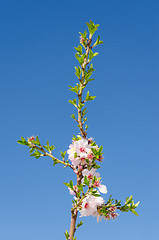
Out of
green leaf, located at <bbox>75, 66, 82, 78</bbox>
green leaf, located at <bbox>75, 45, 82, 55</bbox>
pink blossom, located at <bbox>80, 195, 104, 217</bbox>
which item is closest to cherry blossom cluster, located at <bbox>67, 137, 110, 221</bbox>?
pink blossom, located at <bbox>80, 195, 104, 217</bbox>

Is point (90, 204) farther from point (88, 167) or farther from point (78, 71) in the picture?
point (78, 71)

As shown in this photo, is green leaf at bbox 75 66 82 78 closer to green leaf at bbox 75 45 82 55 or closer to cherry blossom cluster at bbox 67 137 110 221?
green leaf at bbox 75 45 82 55

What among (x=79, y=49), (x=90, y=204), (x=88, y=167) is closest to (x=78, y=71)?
(x=79, y=49)

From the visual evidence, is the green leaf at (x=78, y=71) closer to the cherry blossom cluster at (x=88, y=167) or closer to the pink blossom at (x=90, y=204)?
the cherry blossom cluster at (x=88, y=167)

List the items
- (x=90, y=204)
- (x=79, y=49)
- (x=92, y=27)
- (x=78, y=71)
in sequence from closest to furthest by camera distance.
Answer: (x=90, y=204) → (x=78, y=71) → (x=79, y=49) → (x=92, y=27)

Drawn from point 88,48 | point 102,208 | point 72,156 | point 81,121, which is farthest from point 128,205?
point 88,48

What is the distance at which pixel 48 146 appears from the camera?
6.62 m

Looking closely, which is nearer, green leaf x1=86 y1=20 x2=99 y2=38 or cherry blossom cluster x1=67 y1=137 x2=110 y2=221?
cherry blossom cluster x1=67 y1=137 x2=110 y2=221

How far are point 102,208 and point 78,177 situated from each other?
2.65 feet

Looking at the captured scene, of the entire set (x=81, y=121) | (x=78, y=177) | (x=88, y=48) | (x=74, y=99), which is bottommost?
(x=78, y=177)

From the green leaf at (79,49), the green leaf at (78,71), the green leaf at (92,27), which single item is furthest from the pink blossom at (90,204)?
the green leaf at (92,27)

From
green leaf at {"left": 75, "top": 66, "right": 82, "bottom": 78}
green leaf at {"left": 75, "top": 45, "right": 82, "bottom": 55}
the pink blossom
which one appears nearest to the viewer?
the pink blossom

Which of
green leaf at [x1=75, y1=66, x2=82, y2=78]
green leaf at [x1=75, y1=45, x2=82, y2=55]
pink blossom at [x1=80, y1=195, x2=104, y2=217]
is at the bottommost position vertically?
pink blossom at [x1=80, y1=195, x2=104, y2=217]

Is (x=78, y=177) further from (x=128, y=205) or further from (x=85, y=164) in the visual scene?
(x=128, y=205)
